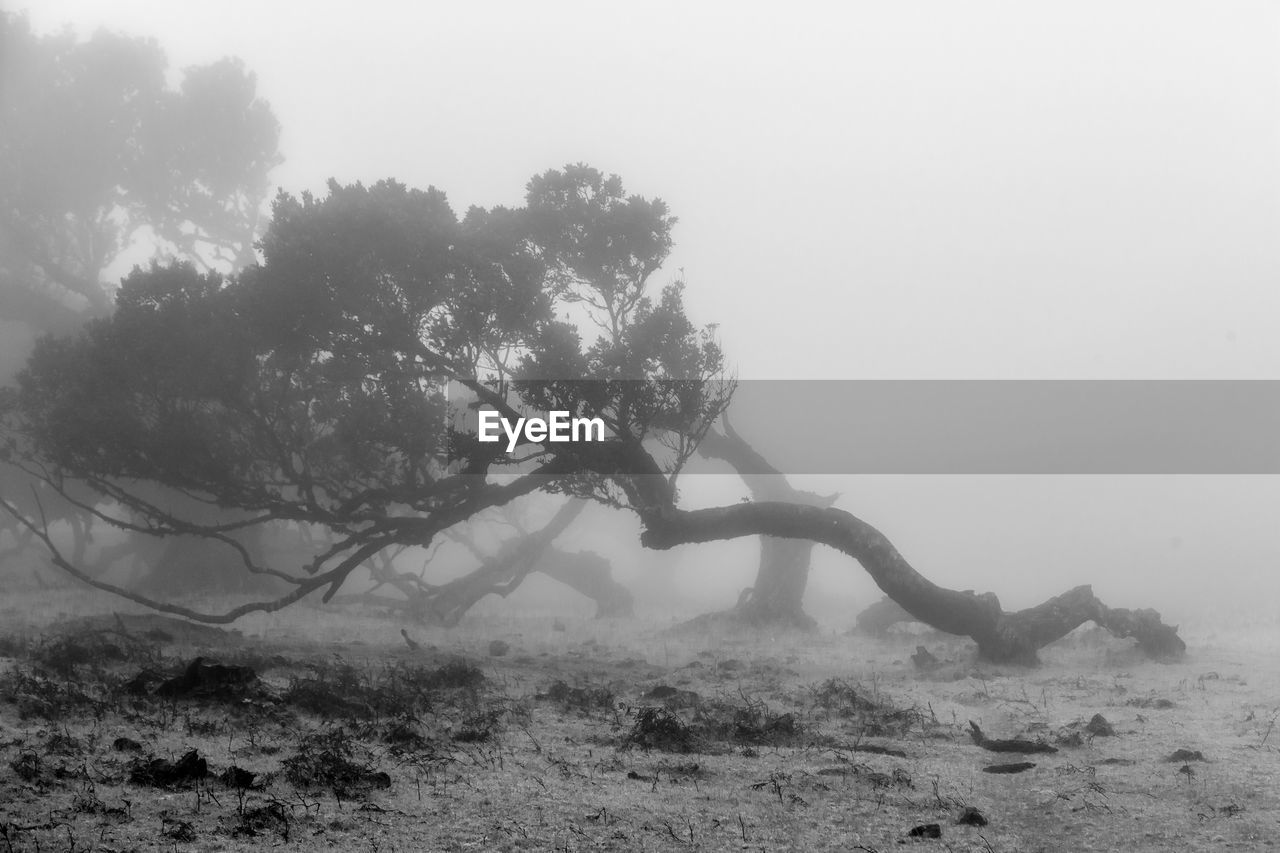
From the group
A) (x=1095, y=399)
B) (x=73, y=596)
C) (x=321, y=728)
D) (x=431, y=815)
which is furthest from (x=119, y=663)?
(x=1095, y=399)

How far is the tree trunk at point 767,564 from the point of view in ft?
84.8

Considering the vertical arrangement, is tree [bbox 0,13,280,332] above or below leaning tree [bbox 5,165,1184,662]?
above

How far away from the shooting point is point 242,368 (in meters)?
19.8

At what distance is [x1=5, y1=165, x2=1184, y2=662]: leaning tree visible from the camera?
17.8 meters

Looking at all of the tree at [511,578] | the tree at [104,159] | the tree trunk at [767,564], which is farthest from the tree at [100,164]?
the tree trunk at [767,564]

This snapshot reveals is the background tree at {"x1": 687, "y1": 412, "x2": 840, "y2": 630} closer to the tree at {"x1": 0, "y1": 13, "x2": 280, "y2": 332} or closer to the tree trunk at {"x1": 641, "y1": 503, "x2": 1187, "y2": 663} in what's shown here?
the tree trunk at {"x1": 641, "y1": 503, "x2": 1187, "y2": 663}

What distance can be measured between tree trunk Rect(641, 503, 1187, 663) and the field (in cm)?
140

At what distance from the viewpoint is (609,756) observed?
9.48 m

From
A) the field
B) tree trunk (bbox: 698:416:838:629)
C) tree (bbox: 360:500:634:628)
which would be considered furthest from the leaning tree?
tree (bbox: 360:500:634:628)

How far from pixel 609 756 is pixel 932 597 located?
34.4ft

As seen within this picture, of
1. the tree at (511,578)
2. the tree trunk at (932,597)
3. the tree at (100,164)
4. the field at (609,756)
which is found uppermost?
the tree at (100,164)

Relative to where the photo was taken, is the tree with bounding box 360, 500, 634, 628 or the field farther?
the tree with bounding box 360, 500, 634, 628

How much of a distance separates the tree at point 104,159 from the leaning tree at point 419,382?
656 inches

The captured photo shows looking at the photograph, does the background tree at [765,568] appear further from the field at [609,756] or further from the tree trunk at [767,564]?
the field at [609,756]
